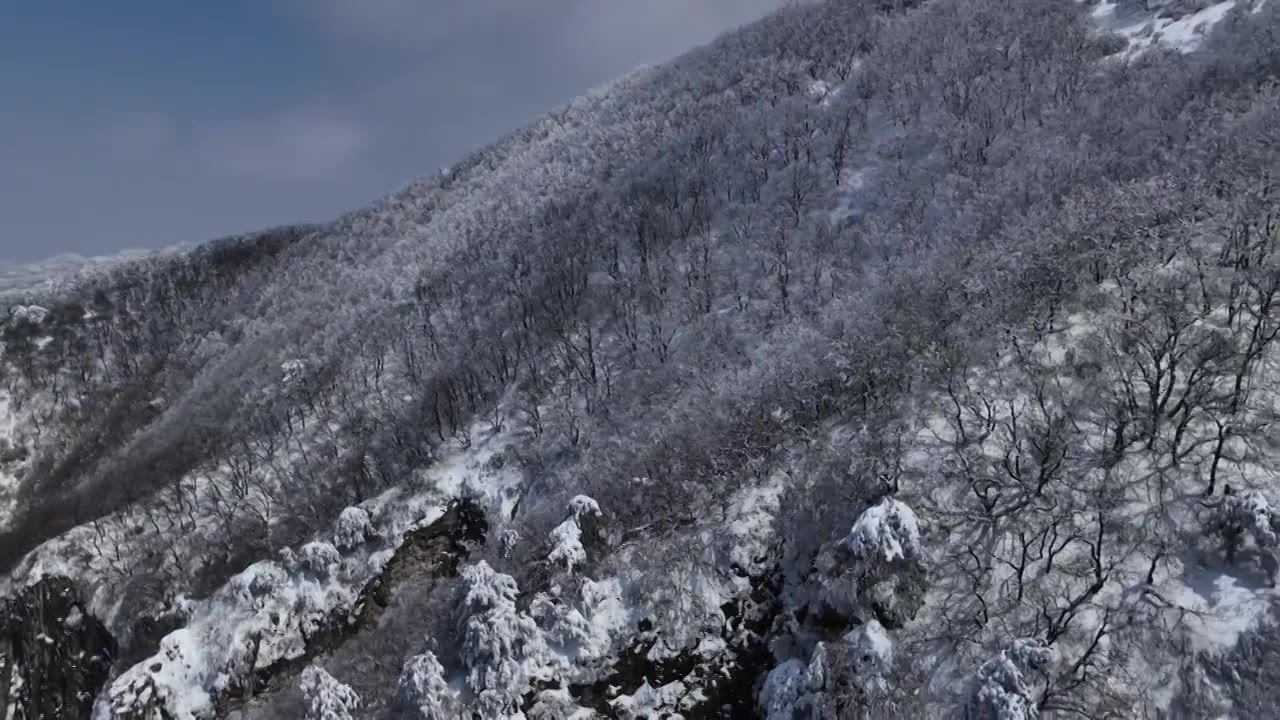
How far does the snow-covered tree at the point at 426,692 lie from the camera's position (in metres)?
24.9

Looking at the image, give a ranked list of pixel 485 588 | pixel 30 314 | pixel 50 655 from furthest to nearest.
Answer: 1. pixel 30 314
2. pixel 50 655
3. pixel 485 588

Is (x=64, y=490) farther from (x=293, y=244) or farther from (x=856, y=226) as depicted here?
(x=856, y=226)

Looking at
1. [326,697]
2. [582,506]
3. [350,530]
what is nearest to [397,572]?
[350,530]

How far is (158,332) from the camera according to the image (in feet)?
262

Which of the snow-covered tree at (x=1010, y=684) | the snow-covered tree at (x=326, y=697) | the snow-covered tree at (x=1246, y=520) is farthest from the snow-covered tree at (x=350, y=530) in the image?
the snow-covered tree at (x=1246, y=520)

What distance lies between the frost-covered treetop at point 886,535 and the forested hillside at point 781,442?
138 millimetres

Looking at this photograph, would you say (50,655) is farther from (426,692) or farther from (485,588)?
(485,588)

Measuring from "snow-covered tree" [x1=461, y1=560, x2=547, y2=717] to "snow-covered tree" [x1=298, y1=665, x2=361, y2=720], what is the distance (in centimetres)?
469

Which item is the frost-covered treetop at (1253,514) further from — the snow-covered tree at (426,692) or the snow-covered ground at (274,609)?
the snow-covered ground at (274,609)

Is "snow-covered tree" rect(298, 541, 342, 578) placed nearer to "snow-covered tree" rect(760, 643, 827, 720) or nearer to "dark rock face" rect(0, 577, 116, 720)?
"dark rock face" rect(0, 577, 116, 720)

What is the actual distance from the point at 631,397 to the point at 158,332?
67.5 m

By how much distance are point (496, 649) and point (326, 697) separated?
6.50 meters

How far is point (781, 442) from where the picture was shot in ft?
101

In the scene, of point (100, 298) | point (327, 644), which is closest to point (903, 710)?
point (327, 644)
